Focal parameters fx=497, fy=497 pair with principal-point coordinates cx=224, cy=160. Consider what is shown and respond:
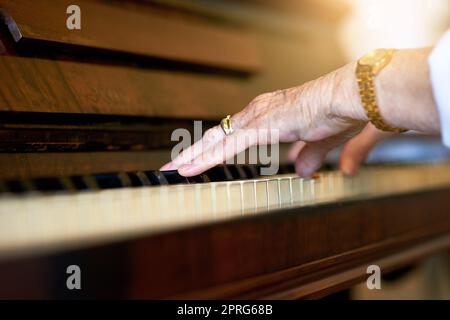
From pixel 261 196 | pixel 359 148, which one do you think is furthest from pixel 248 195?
pixel 359 148

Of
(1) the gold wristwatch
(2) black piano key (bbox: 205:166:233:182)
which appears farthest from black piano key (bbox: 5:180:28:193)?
(1) the gold wristwatch

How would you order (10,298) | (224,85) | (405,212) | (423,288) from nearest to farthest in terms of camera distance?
(10,298) → (405,212) → (224,85) → (423,288)

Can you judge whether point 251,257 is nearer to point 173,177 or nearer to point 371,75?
point 173,177

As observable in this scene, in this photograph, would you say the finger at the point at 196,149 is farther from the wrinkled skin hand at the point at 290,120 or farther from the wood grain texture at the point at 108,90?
the wood grain texture at the point at 108,90

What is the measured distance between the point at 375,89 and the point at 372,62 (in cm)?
5

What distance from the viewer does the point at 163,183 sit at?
856 mm

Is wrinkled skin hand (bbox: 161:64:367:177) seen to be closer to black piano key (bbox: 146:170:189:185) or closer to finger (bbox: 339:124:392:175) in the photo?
black piano key (bbox: 146:170:189:185)

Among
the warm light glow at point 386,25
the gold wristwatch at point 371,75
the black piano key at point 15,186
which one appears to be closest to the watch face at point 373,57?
Result: the gold wristwatch at point 371,75

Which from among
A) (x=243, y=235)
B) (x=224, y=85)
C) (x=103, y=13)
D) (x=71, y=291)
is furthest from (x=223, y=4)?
(x=71, y=291)

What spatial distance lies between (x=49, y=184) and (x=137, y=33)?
595 mm

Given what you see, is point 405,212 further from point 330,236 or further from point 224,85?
point 224,85

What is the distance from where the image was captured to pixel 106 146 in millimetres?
1062

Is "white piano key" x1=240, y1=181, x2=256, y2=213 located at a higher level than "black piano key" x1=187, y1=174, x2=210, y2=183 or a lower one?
lower

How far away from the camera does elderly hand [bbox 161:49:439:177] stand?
83 cm
